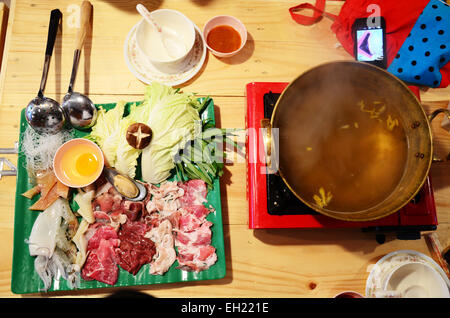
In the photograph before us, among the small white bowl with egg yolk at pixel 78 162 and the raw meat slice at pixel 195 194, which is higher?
the small white bowl with egg yolk at pixel 78 162

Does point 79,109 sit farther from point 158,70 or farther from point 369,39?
point 369,39

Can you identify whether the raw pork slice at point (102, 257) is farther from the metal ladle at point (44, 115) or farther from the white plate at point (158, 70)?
the white plate at point (158, 70)

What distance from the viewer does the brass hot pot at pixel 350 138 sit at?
1257mm

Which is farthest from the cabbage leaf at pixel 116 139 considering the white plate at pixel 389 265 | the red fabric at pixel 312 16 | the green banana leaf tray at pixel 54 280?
the white plate at pixel 389 265

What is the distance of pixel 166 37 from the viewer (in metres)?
1.82

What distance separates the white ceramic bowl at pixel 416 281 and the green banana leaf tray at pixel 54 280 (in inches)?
36.3

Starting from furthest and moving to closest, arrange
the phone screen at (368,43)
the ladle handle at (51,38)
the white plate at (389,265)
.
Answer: the phone screen at (368,43) < the ladle handle at (51,38) < the white plate at (389,265)

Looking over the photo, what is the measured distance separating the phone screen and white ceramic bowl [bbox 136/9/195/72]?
3.49 feet

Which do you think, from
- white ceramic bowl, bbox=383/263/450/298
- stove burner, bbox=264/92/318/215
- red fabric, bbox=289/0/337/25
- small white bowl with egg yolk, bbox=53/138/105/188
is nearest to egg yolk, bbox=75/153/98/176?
small white bowl with egg yolk, bbox=53/138/105/188

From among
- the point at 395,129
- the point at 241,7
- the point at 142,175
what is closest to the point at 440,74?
the point at 395,129

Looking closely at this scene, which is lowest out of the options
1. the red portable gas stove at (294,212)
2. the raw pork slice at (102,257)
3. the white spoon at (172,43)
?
the raw pork slice at (102,257)

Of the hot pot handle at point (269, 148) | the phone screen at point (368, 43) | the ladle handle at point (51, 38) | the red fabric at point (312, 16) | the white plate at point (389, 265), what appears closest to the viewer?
the hot pot handle at point (269, 148)

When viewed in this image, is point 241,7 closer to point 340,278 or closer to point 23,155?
point 23,155

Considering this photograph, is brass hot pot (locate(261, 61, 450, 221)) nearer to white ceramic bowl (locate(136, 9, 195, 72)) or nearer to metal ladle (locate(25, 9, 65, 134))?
white ceramic bowl (locate(136, 9, 195, 72))
